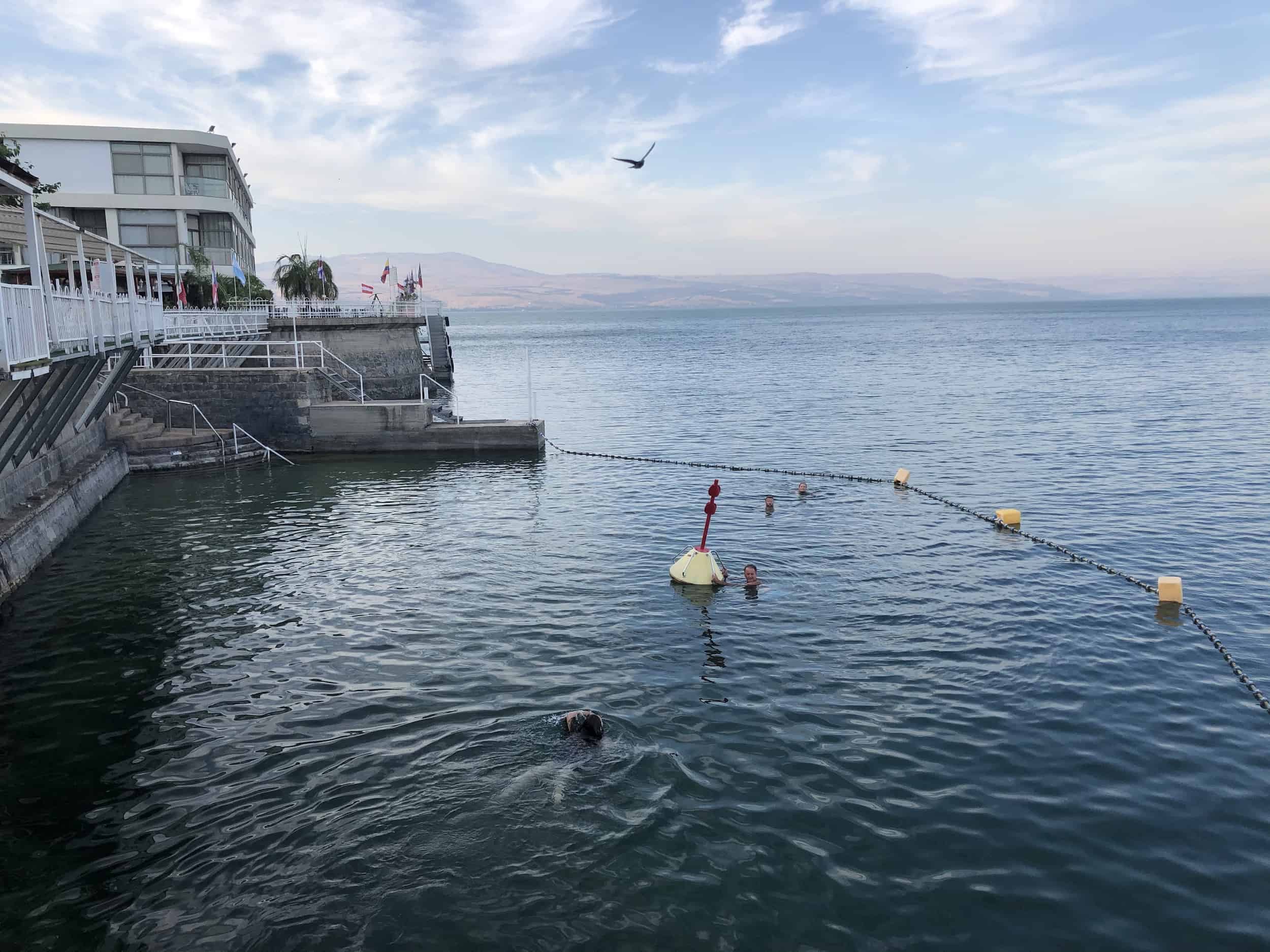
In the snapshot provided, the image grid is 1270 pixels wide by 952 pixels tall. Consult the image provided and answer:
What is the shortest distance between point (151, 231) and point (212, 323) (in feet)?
93.8

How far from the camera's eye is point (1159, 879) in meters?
8.55

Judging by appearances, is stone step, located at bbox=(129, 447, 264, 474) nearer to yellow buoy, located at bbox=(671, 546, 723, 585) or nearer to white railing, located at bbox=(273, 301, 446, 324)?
white railing, located at bbox=(273, 301, 446, 324)

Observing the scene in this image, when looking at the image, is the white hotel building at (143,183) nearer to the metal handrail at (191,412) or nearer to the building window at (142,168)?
the building window at (142,168)

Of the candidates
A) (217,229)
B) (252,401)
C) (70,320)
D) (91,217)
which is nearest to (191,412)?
(252,401)

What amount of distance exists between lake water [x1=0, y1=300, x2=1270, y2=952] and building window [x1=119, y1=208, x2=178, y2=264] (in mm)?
40564

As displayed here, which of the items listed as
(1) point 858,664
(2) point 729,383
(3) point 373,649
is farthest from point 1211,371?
(3) point 373,649

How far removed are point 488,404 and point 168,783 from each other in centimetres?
4634

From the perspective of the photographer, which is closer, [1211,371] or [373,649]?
[373,649]

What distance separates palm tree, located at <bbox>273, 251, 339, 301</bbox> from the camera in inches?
2771

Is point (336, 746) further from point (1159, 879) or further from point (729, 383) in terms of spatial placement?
point (729, 383)

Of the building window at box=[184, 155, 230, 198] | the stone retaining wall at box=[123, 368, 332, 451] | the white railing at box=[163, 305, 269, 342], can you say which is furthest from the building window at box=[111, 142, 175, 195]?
the stone retaining wall at box=[123, 368, 332, 451]

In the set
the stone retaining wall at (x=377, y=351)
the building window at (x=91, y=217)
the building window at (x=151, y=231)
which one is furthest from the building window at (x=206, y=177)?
the stone retaining wall at (x=377, y=351)

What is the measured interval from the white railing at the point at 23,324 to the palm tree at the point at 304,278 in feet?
192

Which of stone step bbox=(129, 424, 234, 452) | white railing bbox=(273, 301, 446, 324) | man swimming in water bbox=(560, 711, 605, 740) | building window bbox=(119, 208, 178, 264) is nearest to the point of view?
man swimming in water bbox=(560, 711, 605, 740)
